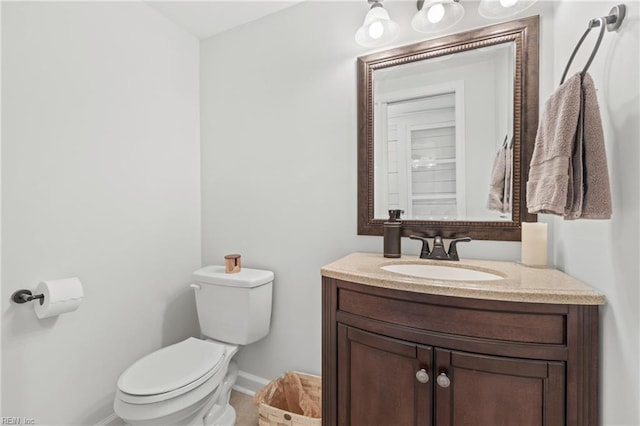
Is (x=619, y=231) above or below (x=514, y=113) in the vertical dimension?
below

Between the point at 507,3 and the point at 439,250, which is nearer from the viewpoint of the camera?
the point at 507,3

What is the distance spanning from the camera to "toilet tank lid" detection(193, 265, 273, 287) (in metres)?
1.64

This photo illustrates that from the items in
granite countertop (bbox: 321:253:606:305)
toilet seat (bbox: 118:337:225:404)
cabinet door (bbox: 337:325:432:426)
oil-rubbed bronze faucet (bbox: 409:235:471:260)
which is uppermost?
oil-rubbed bronze faucet (bbox: 409:235:471:260)

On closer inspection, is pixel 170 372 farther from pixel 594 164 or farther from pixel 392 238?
pixel 594 164

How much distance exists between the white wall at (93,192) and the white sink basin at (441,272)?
1.46 m

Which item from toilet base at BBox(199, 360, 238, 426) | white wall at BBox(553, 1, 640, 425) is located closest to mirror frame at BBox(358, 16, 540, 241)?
white wall at BBox(553, 1, 640, 425)

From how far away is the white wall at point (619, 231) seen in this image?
71cm

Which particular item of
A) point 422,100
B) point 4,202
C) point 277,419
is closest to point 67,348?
point 4,202

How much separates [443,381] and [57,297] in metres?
1.58

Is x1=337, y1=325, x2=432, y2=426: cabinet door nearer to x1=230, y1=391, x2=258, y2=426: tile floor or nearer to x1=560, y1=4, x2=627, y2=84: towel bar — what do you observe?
x1=230, y1=391, x2=258, y2=426: tile floor

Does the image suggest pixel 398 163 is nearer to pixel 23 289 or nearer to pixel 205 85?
pixel 205 85

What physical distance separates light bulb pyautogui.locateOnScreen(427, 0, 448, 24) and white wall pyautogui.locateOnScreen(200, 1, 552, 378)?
140 millimetres

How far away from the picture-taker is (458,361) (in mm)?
920

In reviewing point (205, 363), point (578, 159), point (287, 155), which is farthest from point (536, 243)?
point (205, 363)
